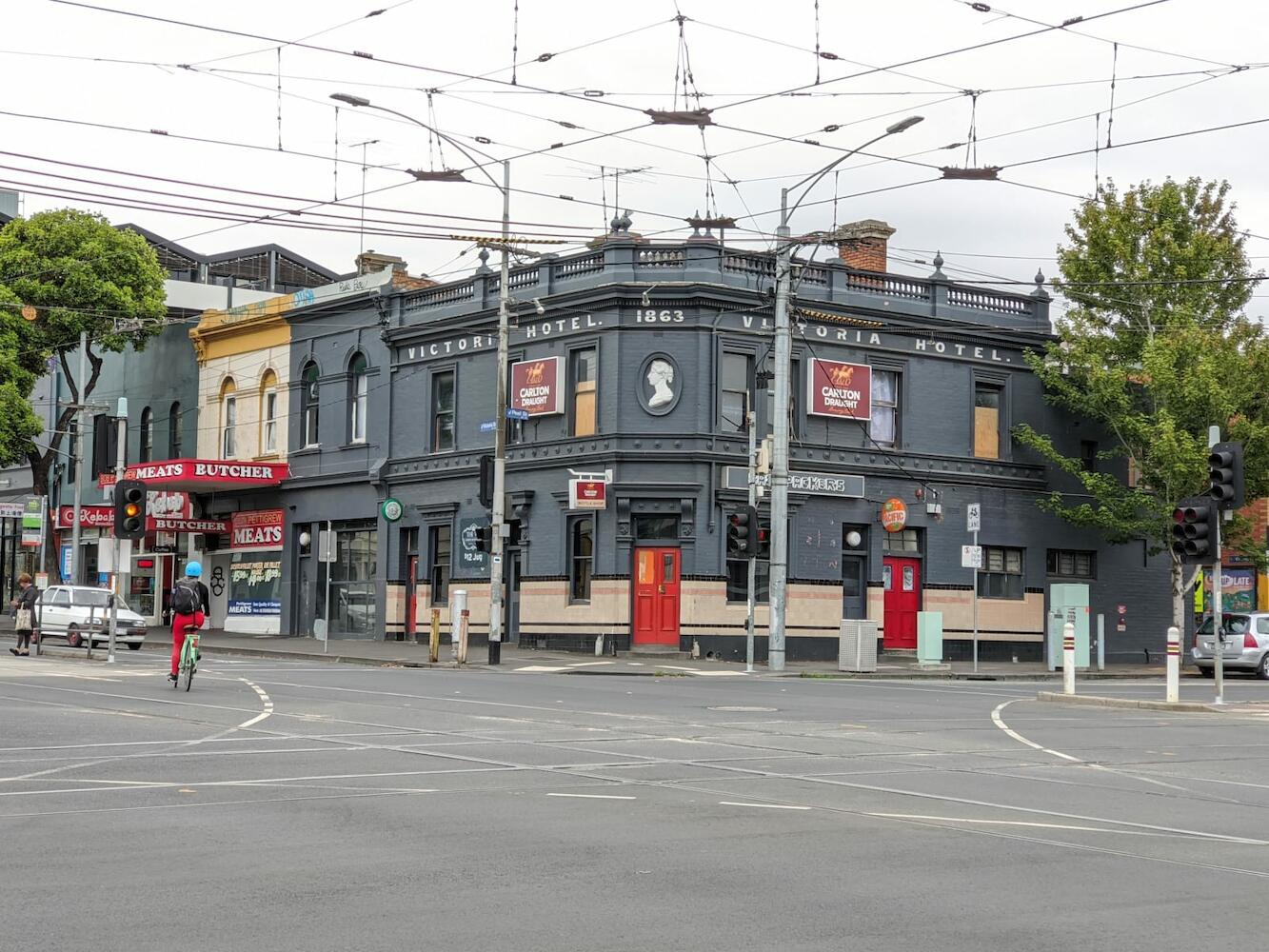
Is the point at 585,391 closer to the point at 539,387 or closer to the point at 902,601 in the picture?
the point at 539,387

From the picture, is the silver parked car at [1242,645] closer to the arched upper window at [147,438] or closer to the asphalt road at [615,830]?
the asphalt road at [615,830]

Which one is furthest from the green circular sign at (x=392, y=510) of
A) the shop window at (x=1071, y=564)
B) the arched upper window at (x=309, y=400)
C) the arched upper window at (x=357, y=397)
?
the shop window at (x=1071, y=564)

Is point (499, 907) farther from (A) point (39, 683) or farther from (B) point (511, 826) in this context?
(A) point (39, 683)

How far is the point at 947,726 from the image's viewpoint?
2053cm

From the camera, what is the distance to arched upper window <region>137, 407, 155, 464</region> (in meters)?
54.7

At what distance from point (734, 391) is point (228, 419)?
19318mm

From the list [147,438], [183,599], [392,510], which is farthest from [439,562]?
[183,599]

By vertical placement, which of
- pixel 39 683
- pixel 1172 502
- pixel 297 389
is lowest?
pixel 39 683

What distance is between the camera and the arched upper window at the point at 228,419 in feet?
168

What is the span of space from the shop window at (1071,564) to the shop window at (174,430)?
27.9 meters

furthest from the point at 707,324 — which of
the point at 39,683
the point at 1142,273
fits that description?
the point at 39,683

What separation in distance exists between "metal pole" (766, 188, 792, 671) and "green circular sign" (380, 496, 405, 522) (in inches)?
520

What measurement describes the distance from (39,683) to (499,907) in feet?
63.6

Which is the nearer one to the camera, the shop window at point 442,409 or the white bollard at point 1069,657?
the white bollard at point 1069,657
